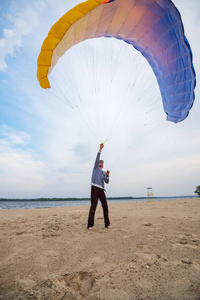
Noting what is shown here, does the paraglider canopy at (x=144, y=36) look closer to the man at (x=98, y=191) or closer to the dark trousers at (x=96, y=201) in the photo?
the man at (x=98, y=191)

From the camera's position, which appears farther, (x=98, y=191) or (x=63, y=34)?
(x=98, y=191)

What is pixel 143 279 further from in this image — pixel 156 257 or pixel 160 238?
pixel 160 238

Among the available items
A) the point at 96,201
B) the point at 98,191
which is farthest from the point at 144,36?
the point at 96,201

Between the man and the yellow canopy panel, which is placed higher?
the yellow canopy panel

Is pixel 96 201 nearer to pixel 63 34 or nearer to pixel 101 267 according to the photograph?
pixel 101 267

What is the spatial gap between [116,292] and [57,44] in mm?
5489

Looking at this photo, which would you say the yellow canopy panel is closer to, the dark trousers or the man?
the man

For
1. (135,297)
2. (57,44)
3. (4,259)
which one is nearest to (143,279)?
(135,297)

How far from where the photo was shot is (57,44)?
15.1 feet

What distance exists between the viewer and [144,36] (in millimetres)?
5992

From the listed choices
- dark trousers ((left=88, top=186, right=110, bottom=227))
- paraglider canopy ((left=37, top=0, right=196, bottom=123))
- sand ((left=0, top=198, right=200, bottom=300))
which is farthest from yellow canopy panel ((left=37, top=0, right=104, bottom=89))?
sand ((left=0, top=198, right=200, bottom=300))

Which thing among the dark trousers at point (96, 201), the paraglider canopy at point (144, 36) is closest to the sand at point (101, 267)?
the dark trousers at point (96, 201)

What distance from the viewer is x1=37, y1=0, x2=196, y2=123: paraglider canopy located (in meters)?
4.51

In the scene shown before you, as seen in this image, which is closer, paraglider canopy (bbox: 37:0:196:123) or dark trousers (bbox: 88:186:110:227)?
paraglider canopy (bbox: 37:0:196:123)
